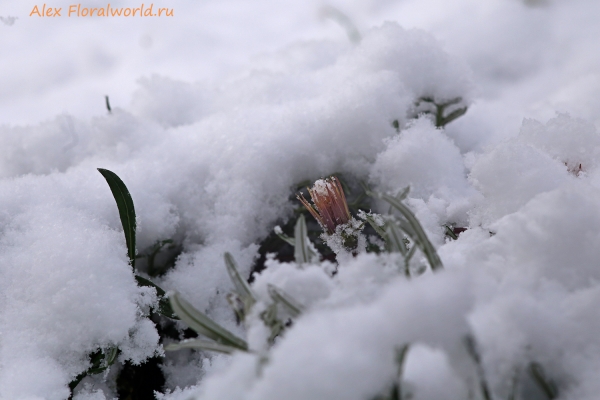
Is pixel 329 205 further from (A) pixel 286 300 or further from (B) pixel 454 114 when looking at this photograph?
(B) pixel 454 114

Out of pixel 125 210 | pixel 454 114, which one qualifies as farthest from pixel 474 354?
pixel 454 114

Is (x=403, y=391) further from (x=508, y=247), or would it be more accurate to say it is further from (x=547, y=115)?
(x=547, y=115)

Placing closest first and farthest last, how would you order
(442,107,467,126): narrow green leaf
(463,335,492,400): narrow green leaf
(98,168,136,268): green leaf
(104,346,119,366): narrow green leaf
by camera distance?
(463,335,492,400): narrow green leaf < (104,346,119,366): narrow green leaf < (98,168,136,268): green leaf < (442,107,467,126): narrow green leaf

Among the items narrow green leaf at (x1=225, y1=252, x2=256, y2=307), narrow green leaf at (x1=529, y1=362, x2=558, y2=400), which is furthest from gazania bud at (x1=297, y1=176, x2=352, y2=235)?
narrow green leaf at (x1=529, y1=362, x2=558, y2=400)

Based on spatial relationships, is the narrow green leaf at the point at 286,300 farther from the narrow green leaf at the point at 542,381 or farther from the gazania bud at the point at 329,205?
the gazania bud at the point at 329,205

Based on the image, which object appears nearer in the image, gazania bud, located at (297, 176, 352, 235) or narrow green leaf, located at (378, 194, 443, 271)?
narrow green leaf, located at (378, 194, 443, 271)

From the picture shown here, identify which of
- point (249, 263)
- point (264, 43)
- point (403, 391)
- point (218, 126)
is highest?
point (264, 43)

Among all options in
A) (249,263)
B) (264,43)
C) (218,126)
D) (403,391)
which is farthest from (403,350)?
(264,43)

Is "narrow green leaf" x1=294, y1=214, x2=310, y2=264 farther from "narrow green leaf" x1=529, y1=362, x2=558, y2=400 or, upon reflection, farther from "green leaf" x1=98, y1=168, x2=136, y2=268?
"green leaf" x1=98, y1=168, x2=136, y2=268
